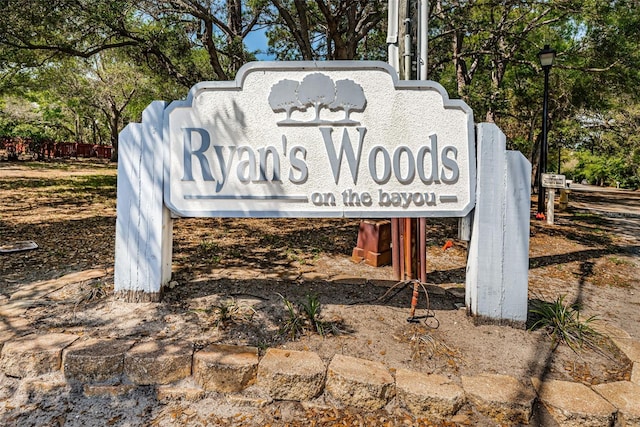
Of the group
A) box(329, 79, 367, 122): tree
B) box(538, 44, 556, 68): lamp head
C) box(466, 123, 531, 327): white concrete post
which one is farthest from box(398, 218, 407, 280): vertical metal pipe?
box(538, 44, 556, 68): lamp head

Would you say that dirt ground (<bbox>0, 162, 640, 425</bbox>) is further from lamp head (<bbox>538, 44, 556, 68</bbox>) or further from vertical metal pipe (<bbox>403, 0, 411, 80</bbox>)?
lamp head (<bbox>538, 44, 556, 68</bbox>)

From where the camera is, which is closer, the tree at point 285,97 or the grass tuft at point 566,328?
the grass tuft at point 566,328

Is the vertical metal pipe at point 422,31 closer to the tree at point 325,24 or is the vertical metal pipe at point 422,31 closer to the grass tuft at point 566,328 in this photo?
the grass tuft at point 566,328

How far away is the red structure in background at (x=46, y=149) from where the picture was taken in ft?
78.4

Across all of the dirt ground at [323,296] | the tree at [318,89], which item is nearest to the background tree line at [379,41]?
the dirt ground at [323,296]

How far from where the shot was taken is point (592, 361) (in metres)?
2.48

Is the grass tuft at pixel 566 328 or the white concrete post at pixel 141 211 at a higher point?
the white concrete post at pixel 141 211

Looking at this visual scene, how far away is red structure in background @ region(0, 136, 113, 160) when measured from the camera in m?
23.9

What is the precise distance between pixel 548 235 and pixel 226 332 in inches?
248

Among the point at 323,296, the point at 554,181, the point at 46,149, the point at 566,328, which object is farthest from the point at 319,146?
the point at 46,149

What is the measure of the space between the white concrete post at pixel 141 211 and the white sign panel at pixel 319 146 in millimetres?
98

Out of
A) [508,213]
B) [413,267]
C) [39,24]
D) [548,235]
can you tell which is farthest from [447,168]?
[39,24]

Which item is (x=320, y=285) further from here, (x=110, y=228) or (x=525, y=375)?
(x=110, y=228)

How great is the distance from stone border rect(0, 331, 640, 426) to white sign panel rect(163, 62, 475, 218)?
3.47ft
